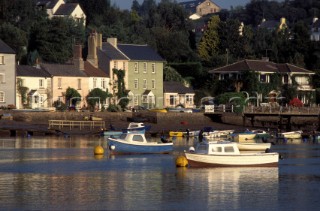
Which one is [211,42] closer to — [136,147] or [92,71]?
[92,71]

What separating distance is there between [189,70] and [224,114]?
3046cm

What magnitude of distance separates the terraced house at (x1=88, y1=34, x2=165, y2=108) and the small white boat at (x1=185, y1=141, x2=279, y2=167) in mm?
66917

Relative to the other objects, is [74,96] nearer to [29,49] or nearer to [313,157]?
[29,49]

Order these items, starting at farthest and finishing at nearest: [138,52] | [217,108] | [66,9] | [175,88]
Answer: [66,9] → [175,88] → [138,52] → [217,108]

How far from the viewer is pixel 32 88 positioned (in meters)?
121

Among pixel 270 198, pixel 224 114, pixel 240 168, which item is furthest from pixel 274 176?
pixel 224 114

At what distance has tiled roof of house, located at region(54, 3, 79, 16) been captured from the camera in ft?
560

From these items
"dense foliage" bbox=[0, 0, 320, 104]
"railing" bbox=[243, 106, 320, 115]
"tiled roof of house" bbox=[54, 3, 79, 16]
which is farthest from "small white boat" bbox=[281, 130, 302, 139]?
"tiled roof of house" bbox=[54, 3, 79, 16]

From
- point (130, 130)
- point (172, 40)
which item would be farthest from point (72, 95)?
point (172, 40)

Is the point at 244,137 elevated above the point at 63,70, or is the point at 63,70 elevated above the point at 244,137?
the point at 63,70

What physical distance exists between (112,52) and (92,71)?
5512mm

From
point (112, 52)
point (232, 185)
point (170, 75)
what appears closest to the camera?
point (232, 185)

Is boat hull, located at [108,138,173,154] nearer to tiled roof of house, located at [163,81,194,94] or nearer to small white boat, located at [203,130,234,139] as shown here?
small white boat, located at [203,130,234,139]

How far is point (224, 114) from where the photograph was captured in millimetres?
124438
